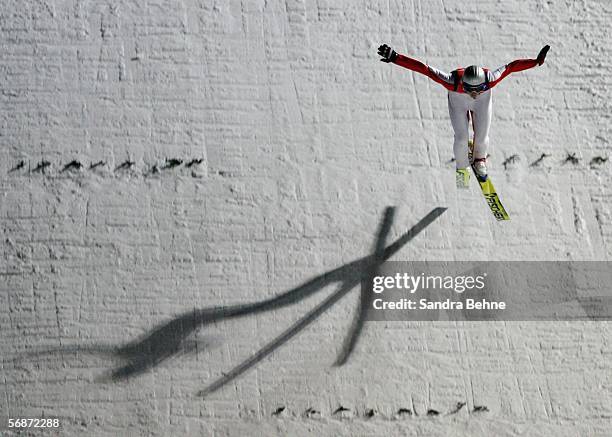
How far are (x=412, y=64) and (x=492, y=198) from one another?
2.56 meters

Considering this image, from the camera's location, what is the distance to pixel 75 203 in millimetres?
11734

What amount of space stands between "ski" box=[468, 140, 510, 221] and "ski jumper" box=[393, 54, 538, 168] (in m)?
0.21

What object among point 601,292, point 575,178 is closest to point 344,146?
point 575,178

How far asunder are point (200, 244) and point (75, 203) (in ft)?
5.63

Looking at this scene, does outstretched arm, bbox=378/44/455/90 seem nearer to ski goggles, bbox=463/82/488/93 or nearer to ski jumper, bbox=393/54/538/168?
ski jumper, bbox=393/54/538/168

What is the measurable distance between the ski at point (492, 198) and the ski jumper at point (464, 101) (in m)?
0.21

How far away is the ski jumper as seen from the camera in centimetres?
952

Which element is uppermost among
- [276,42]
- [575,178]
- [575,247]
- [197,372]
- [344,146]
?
[276,42]

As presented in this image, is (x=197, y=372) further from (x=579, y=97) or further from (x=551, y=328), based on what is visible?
(x=579, y=97)

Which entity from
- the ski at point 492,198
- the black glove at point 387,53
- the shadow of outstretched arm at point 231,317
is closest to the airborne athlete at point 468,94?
the black glove at point 387,53

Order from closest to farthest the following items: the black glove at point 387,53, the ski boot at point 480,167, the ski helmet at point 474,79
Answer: the black glove at point 387,53 < the ski helmet at point 474,79 < the ski boot at point 480,167

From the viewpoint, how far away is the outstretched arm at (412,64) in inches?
360

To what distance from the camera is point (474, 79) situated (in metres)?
9.36

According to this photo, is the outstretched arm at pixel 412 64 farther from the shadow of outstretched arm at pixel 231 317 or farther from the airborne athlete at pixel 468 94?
the shadow of outstretched arm at pixel 231 317
